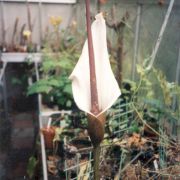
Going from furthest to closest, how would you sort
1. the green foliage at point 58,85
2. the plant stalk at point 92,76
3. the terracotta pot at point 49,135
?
the green foliage at point 58,85
the terracotta pot at point 49,135
the plant stalk at point 92,76

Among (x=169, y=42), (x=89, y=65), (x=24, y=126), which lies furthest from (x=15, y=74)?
(x=89, y=65)

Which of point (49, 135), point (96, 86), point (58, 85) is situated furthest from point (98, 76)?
point (58, 85)

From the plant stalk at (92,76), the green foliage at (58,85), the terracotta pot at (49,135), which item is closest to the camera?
the plant stalk at (92,76)

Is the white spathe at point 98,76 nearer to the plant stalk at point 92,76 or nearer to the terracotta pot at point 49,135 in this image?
the plant stalk at point 92,76

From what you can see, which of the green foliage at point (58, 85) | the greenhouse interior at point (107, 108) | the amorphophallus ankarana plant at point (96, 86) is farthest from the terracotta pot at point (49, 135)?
the amorphophallus ankarana plant at point (96, 86)

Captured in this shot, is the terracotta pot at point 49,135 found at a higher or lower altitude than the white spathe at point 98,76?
lower

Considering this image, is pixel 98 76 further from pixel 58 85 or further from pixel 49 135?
pixel 58 85

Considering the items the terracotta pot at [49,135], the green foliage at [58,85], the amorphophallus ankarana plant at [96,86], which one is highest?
the amorphophallus ankarana plant at [96,86]

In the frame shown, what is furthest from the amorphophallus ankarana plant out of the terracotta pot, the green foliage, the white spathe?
the green foliage
